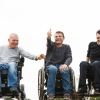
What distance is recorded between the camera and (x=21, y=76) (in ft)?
14.4

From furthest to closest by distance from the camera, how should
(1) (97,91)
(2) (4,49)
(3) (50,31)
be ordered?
(2) (4,49), (3) (50,31), (1) (97,91)

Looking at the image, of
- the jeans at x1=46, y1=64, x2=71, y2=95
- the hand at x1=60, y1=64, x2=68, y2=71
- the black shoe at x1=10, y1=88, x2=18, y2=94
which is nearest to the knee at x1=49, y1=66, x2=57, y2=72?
the jeans at x1=46, y1=64, x2=71, y2=95

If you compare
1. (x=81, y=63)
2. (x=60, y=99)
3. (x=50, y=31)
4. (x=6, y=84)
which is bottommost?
(x=60, y=99)

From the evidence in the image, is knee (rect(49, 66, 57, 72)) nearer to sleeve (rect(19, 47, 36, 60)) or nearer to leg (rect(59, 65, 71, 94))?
leg (rect(59, 65, 71, 94))

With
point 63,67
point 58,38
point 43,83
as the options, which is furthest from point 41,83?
point 58,38

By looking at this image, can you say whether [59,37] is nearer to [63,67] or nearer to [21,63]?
[63,67]

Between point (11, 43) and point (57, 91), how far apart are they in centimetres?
144

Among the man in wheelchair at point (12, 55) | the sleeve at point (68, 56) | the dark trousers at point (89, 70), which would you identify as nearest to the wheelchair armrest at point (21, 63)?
the man in wheelchair at point (12, 55)

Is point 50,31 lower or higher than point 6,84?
higher

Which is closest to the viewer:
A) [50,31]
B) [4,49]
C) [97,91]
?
[97,91]

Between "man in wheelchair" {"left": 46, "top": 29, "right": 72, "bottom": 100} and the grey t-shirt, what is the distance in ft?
Result: 1.31

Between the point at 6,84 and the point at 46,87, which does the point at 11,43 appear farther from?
the point at 46,87

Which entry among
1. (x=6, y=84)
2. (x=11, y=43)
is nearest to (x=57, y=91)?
(x=6, y=84)

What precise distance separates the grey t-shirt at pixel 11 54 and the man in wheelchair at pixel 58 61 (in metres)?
0.40
